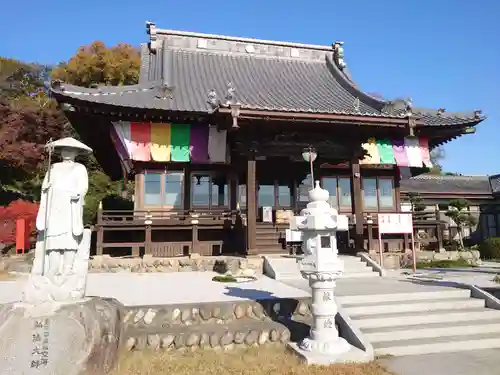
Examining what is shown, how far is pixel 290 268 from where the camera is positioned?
11844mm

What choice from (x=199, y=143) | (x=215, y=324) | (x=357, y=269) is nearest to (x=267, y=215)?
(x=199, y=143)

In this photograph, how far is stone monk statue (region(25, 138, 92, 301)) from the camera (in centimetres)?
589

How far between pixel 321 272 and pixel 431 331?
8.72 ft

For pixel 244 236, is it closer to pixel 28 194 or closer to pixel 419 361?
pixel 419 361

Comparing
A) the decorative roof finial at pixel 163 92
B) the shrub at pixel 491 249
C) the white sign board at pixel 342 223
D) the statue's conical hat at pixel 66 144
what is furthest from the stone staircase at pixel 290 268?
the shrub at pixel 491 249

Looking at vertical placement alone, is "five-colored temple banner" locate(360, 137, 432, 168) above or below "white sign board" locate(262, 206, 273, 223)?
above

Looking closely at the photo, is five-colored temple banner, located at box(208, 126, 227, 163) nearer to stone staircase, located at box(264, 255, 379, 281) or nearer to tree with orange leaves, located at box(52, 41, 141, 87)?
stone staircase, located at box(264, 255, 379, 281)

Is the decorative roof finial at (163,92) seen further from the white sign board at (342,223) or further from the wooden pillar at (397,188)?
the wooden pillar at (397,188)

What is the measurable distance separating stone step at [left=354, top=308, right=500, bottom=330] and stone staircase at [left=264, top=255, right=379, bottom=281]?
4175 mm

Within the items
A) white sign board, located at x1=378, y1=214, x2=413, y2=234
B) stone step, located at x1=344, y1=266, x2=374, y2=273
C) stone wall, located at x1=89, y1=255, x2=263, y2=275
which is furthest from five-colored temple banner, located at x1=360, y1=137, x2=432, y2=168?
stone wall, located at x1=89, y1=255, x2=263, y2=275

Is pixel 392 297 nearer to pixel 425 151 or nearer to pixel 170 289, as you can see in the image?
pixel 170 289

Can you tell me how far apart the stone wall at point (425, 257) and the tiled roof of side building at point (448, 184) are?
13962mm

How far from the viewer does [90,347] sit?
4.99 metres

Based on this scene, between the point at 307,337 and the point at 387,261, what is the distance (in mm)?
8512
